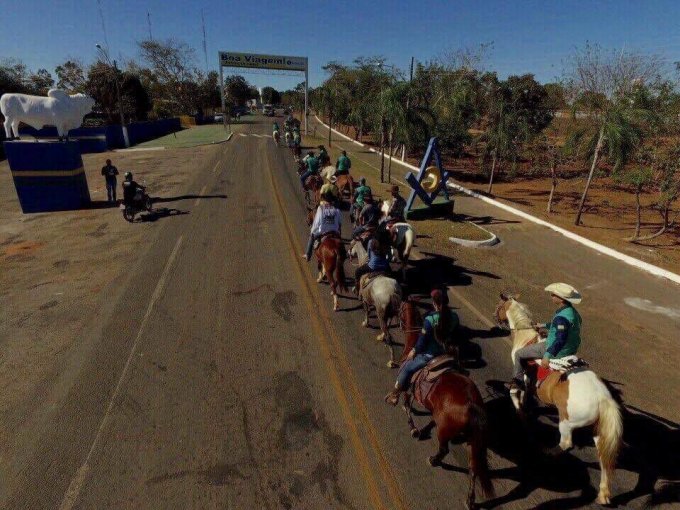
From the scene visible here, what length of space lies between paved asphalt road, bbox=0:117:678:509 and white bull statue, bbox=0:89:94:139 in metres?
10.5

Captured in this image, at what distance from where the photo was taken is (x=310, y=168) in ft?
62.1

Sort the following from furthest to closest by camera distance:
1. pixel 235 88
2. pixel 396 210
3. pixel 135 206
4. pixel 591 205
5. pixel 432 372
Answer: pixel 235 88
pixel 591 205
pixel 135 206
pixel 396 210
pixel 432 372

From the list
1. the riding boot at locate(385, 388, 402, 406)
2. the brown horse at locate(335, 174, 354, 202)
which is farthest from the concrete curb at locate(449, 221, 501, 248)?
the riding boot at locate(385, 388, 402, 406)

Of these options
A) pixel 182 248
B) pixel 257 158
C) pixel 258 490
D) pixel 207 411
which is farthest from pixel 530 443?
pixel 257 158

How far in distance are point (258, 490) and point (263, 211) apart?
1293cm

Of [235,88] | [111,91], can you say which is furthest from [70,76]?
[235,88]

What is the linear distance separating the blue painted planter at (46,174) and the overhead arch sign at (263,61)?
40.0 metres

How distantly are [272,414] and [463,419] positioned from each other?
9.47ft

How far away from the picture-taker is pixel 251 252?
11742 millimetres

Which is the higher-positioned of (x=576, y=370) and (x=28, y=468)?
(x=576, y=370)

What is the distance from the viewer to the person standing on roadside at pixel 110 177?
656 inches

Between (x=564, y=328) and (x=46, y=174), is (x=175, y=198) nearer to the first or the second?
(x=46, y=174)

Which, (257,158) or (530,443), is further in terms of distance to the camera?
(257,158)

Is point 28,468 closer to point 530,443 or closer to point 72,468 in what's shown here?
point 72,468
